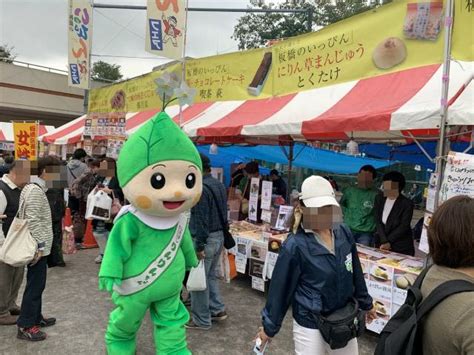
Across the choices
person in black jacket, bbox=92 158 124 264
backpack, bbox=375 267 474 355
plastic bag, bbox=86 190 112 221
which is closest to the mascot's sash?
backpack, bbox=375 267 474 355

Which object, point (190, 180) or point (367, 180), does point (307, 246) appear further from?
point (367, 180)

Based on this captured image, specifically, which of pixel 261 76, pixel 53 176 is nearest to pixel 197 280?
pixel 53 176

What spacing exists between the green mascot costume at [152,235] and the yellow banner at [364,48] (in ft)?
9.69

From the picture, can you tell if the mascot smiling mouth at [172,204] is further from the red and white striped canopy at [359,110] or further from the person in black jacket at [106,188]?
the person in black jacket at [106,188]

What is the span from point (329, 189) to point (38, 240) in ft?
8.23

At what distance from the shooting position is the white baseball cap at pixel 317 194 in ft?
7.41

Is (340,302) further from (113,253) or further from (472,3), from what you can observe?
(472,3)

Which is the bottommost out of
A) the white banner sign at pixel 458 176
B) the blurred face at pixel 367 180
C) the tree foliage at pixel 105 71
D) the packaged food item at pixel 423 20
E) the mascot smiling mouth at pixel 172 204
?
the mascot smiling mouth at pixel 172 204

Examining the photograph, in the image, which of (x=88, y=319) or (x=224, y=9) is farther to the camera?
(x=224, y=9)

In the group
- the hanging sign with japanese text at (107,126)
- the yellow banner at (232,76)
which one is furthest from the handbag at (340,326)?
the hanging sign with japanese text at (107,126)

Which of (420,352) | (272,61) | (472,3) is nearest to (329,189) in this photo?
(420,352)

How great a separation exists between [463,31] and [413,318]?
3.59 m

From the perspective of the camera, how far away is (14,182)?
12.0ft

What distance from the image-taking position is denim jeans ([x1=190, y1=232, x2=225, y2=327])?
398 cm
